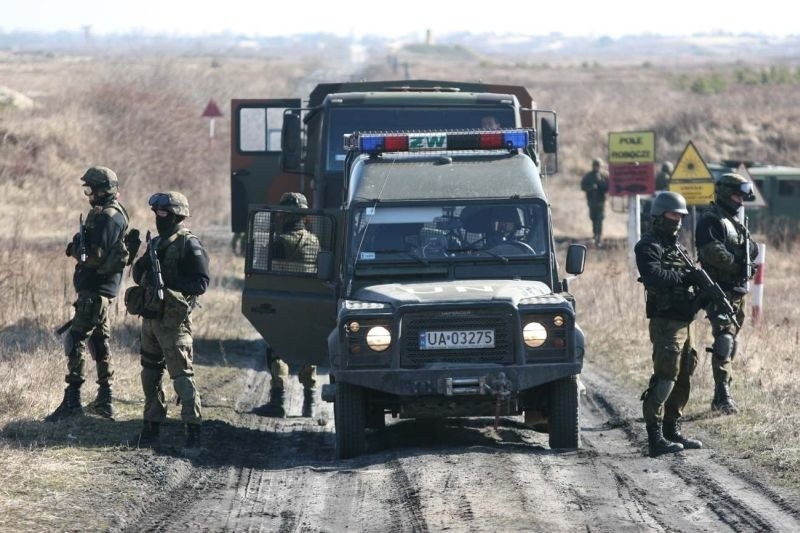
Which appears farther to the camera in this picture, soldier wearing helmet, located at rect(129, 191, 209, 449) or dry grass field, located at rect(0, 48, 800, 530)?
soldier wearing helmet, located at rect(129, 191, 209, 449)

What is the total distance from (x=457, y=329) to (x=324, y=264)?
4.31ft

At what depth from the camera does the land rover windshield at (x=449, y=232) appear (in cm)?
952

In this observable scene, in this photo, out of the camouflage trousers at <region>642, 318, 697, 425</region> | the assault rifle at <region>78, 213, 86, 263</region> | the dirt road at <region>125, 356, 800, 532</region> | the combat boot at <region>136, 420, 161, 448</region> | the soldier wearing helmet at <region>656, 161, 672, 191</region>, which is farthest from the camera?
the soldier wearing helmet at <region>656, 161, 672, 191</region>

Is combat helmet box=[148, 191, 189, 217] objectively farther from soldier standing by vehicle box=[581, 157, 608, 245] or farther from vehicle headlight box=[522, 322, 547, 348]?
soldier standing by vehicle box=[581, 157, 608, 245]

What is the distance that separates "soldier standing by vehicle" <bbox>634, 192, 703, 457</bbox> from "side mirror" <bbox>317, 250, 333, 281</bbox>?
2151 mm

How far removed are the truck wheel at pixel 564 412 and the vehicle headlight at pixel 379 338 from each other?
47.2 inches

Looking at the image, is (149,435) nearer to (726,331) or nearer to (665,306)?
(665,306)

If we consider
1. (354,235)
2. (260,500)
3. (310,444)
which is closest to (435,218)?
(354,235)

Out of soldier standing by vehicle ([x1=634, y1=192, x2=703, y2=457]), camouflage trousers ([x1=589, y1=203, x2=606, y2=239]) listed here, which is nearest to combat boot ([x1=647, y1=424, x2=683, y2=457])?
soldier standing by vehicle ([x1=634, y1=192, x2=703, y2=457])

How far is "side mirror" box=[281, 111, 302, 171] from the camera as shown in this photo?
44.7ft

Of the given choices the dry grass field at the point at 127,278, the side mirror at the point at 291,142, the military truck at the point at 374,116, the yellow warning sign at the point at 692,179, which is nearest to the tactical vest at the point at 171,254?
the dry grass field at the point at 127,278

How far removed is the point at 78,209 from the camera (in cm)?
2673

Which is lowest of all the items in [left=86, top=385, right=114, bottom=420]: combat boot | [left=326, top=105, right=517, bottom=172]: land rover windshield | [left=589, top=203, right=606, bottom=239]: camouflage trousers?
[left=589, top=203, right=606, bottom=239]: camouflage trousers

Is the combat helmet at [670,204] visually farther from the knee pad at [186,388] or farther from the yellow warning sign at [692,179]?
the yellow warning sign at [692,179]
